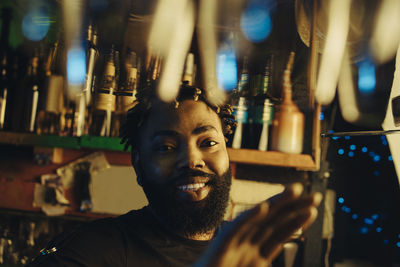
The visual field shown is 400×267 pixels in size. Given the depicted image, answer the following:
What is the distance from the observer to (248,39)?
1705mm

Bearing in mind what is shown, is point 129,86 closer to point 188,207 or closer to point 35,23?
point 188,207

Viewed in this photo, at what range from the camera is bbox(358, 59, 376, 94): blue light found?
4.21ft

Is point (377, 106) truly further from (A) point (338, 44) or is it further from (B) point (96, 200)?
(B) point (96, 200)

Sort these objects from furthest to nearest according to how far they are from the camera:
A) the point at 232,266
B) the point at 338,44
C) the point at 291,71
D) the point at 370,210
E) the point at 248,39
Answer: the point at 370,210, the point at 248,39, the point at 291,71, the point at 338,44, the point at 232,266

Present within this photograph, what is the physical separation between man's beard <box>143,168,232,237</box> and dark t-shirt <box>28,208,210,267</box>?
39 mm

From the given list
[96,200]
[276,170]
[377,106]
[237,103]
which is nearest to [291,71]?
[237,103]

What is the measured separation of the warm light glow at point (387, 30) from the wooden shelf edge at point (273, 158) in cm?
55

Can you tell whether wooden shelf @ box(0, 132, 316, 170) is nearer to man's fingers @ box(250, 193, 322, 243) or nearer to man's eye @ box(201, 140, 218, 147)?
man's eye @ box(201, 140, 218, 147)

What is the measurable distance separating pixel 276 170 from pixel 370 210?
1.84ft

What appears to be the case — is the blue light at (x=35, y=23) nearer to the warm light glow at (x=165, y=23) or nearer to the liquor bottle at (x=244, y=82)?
the warm light glow at (x=165, y=23)

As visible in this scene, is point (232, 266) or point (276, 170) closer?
point (232, 266)

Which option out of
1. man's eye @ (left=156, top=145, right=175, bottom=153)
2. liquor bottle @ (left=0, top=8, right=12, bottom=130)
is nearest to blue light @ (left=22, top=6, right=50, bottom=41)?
liquor bottle @ (left=0, top=8, right=12, bottom=130)

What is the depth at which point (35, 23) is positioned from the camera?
2150 mm

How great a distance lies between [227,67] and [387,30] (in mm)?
678
